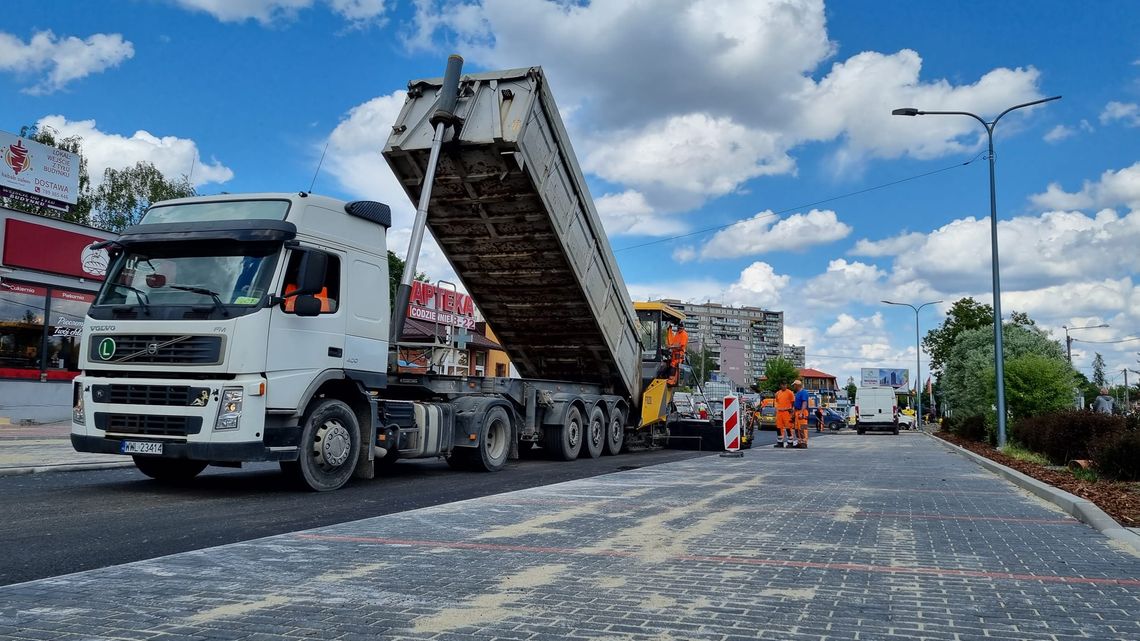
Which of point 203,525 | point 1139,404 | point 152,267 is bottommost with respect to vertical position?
point 203,525

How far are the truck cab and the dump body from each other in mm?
2342

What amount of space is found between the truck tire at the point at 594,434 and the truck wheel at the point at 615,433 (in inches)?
7.9

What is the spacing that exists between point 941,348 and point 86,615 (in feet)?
203

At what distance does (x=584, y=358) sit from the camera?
1494 centimetres

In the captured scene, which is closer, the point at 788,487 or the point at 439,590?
the point at 439,590

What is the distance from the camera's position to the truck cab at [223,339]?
7762 mm

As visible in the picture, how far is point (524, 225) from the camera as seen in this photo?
11.8 m

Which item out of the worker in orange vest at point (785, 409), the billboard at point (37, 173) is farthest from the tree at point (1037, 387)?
the billboard at point (37, 173)

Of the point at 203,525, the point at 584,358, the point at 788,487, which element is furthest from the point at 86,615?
the point at 584,358

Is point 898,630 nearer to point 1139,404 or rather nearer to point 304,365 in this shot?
point 304,365

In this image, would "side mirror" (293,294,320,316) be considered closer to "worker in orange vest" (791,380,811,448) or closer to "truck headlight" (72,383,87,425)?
"truck headlight" (72,383,87,425)

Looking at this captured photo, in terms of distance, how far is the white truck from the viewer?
7852 millimetres

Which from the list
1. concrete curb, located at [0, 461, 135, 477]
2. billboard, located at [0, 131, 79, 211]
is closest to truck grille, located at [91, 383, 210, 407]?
concrete curb, located at [0, 461, 135, 477]

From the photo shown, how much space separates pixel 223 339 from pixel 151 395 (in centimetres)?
93
